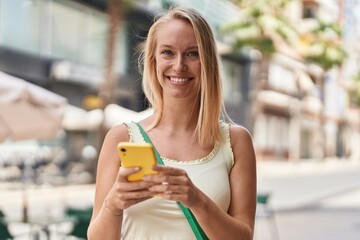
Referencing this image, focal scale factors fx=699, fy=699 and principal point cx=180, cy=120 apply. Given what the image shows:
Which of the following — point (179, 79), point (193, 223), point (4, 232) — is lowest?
point (4, 232)

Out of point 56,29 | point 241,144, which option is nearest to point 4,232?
point 241,144

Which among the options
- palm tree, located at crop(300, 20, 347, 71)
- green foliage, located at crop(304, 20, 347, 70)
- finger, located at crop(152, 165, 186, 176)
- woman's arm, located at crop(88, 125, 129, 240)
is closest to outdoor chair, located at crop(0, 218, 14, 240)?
woman's arm, located at crop(88, 125, 129, 240)

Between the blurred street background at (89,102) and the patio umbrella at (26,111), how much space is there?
0.05ft

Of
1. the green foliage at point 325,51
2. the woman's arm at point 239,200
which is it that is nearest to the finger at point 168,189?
the woman's arm at point 239,200

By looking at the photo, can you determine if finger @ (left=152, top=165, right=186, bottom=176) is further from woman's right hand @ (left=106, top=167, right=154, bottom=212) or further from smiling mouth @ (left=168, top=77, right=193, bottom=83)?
smiling mouth @ (left=168, top=77, right=193, bottom=83)

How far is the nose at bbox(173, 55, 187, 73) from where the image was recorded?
6.01 ft

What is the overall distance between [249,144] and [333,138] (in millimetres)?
70056

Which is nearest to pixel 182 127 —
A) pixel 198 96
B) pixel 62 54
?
pixel 198 96

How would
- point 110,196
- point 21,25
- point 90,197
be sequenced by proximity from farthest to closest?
point 21,25 < point 90,197 < point 110,196

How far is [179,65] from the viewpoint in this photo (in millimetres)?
1830

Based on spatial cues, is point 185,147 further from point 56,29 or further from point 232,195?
point 56,29

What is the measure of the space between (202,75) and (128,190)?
1.35ft

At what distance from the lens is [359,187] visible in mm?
27625

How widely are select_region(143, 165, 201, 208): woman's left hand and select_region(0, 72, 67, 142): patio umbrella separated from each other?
7553 millimetres
